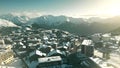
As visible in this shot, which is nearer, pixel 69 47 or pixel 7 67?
pixel 7 67

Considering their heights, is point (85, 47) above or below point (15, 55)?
above

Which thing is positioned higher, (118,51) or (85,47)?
(85,47)

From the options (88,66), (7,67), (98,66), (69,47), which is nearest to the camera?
(98,66)

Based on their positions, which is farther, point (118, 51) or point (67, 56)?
point (118, 51)

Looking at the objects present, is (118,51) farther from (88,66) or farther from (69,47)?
(88,66)

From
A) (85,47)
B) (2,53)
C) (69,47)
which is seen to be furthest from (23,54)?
(85,47)

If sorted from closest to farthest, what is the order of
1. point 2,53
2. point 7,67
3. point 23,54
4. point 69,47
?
point 7,67 < point 2,53 < point 23,54 < point 69,47

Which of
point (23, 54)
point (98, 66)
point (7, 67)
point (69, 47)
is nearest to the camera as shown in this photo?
point (98, 66)

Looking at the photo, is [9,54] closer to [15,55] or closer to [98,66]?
[15,55]

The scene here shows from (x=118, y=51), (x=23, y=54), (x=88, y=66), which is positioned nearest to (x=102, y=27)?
(x=118, y=51)
